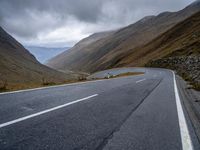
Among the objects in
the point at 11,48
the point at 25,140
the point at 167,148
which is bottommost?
the point at 167,148

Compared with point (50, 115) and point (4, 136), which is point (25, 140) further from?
point (50, 115)

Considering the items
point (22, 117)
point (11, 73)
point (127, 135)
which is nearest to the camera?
point (127, 135)

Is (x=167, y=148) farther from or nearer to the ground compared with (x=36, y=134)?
nearer to the ground

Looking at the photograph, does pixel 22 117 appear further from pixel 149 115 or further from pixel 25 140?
pixel 149 115

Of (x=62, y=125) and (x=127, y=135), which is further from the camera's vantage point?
(x=62, y=125)

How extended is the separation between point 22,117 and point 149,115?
10.2ft

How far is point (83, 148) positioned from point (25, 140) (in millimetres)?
954

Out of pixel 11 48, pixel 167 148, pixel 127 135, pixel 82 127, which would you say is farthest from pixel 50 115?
pixel 11 48

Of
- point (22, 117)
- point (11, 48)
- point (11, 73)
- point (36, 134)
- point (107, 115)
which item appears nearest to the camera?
point (36, 134)

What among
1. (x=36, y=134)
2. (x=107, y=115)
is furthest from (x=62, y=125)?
(x=107, y=115)

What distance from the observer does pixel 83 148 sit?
11.4 ft

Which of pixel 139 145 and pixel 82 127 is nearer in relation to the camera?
pixel 139 145

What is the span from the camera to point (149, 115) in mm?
5941

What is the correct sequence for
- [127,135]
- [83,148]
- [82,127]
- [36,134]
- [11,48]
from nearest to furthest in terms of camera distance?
[83,148], [36,134], [127,135], [82,127], [11,48]
